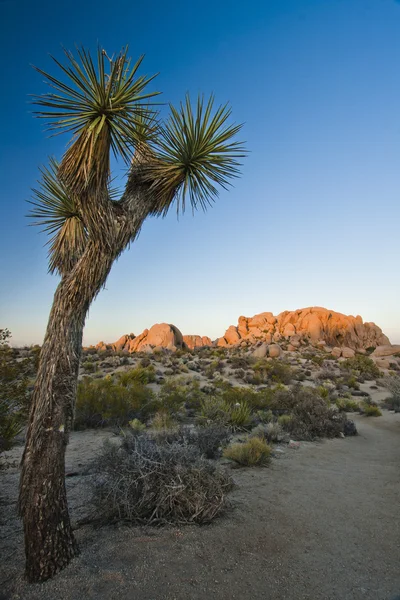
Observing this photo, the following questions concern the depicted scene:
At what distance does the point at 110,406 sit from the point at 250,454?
531 centimetres

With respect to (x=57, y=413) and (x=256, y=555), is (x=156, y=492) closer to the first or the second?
(x=256, y=555)

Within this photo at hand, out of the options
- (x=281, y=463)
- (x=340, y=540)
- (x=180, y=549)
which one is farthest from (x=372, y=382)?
(x=180, y=549)

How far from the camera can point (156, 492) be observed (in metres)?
4.01

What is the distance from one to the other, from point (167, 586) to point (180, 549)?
514mm

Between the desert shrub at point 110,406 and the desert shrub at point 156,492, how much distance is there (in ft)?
18.6

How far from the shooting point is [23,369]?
15.8 feet

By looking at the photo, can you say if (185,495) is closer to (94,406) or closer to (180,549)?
(180,549)

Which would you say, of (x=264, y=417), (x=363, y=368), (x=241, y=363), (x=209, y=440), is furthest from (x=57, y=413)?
(x=363, y=368)

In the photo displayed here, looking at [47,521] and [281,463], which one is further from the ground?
[47,521]

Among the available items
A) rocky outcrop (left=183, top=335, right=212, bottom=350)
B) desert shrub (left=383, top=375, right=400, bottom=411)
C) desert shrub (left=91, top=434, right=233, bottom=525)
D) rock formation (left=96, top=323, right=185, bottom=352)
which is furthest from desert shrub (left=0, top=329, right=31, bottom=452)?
rocky outcrop (left=183, top=335, right=212, bottom=350)

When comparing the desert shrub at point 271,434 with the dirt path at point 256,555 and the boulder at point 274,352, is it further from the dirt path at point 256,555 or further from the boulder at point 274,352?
the boulder at point 274,352

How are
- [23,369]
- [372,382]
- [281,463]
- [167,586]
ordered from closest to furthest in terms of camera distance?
[167,586]
[23,369]
[281,463]
[372,382]

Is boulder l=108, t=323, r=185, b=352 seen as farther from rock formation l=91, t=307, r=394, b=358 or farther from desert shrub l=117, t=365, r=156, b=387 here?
desert shrub l=117, t=365, r=156, b=387

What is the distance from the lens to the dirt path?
116 inches
